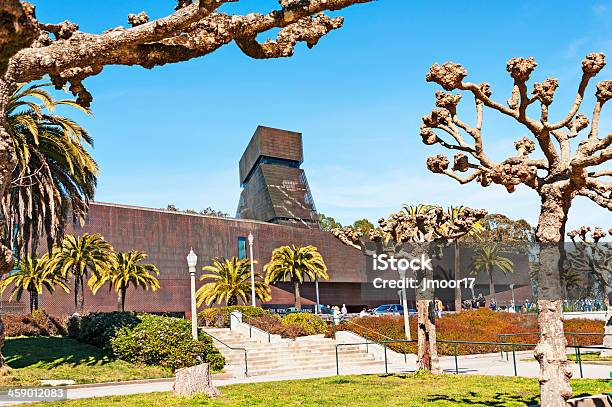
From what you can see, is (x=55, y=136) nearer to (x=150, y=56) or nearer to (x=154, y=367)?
(x=154, y=367)

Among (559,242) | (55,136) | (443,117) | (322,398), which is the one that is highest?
(55,136)

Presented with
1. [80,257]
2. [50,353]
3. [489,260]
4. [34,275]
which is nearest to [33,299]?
[34,275]

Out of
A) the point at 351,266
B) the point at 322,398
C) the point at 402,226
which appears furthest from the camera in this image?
the point at 351,266

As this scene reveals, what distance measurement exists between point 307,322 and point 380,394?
59.1 feet

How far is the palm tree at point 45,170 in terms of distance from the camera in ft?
61.8

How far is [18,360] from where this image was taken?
63.6 ft

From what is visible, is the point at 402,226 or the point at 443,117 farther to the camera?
the point at 402,226

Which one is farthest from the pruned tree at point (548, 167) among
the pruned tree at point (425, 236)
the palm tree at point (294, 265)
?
the palm tree at point (294, 265)

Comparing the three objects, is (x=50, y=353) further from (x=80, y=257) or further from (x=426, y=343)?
(x=80, y=257)

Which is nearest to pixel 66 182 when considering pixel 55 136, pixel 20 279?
pixel 55 136

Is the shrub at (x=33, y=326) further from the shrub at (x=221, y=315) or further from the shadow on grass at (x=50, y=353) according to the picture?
the shrub at (x=221, y=315)

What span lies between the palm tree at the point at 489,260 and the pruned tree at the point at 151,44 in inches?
2720

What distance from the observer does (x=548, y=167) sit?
8812 millimetres

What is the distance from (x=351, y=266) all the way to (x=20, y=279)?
142ft
